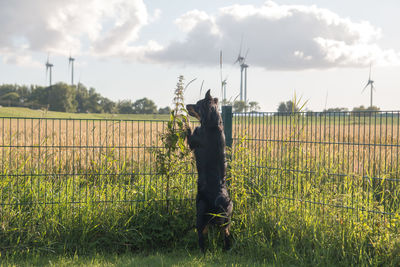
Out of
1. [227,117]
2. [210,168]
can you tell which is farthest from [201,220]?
[227,117]

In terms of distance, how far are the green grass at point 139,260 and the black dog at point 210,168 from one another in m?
0.26

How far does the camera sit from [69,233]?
16.9 feet

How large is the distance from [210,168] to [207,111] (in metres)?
0.81

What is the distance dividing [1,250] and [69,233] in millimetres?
967

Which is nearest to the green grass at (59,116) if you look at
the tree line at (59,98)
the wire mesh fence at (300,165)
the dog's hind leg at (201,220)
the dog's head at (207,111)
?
the dog's head at (207,111)

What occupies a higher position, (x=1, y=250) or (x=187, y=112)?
(x=187, y=112)

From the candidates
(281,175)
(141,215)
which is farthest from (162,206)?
(281,175)

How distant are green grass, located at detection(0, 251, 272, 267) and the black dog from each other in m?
0.26

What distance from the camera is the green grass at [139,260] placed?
4641 mm

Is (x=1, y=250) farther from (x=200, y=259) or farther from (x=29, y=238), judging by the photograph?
(x=200, y=259)

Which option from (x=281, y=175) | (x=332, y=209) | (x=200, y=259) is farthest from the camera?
(x=281, y=175)

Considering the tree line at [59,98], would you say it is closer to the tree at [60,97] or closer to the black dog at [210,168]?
the tree at [60,97]

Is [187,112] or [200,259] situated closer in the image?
[200,259]

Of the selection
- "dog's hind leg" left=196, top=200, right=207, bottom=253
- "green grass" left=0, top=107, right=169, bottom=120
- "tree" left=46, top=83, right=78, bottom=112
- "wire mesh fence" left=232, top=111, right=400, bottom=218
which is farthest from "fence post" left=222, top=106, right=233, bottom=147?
"tree" left=46, top=83, right=78, bottom=112
